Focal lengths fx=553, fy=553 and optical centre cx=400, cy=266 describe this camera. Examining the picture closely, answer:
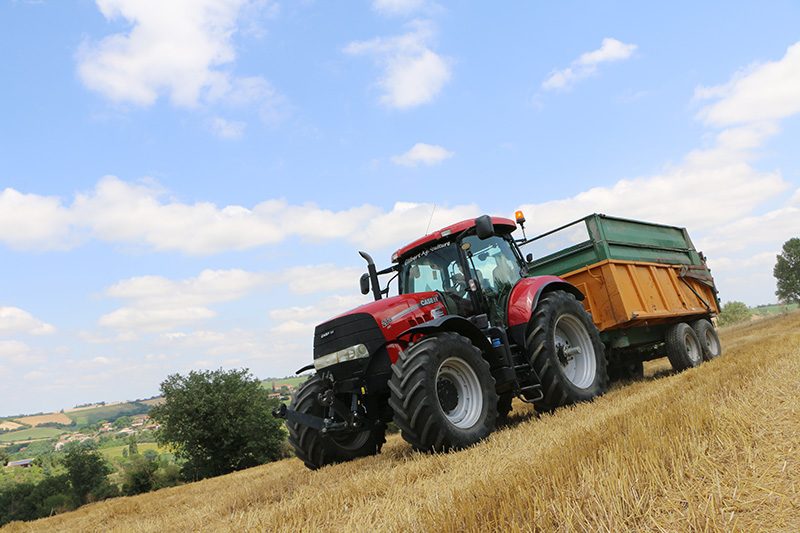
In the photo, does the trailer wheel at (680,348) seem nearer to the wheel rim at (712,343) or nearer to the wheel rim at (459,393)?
the wheel rim at (712,343)

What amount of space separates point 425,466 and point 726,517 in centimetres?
229

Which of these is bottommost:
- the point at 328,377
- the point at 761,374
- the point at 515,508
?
the point at 761,374

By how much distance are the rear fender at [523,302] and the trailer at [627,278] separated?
1.31m

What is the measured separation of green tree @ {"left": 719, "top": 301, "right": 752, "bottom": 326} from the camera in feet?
236

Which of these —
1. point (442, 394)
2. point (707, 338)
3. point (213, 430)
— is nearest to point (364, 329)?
point (442, 394)

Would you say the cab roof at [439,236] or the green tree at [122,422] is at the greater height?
the cab roof at [439,236]

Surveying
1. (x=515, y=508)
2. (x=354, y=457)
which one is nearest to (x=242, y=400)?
(x=354, y=457)

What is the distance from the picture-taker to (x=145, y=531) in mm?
4066

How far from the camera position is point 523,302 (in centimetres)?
648

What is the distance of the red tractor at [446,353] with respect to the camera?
4973 mm

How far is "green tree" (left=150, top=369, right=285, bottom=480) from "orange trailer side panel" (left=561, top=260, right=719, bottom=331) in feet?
86.0

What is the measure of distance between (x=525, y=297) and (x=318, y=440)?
9.41 feet

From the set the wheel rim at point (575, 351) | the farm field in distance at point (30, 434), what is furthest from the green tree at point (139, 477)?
the farm field in distance at point (30, 434)

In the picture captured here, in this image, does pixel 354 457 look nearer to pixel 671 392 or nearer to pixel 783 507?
pixel 671 392
